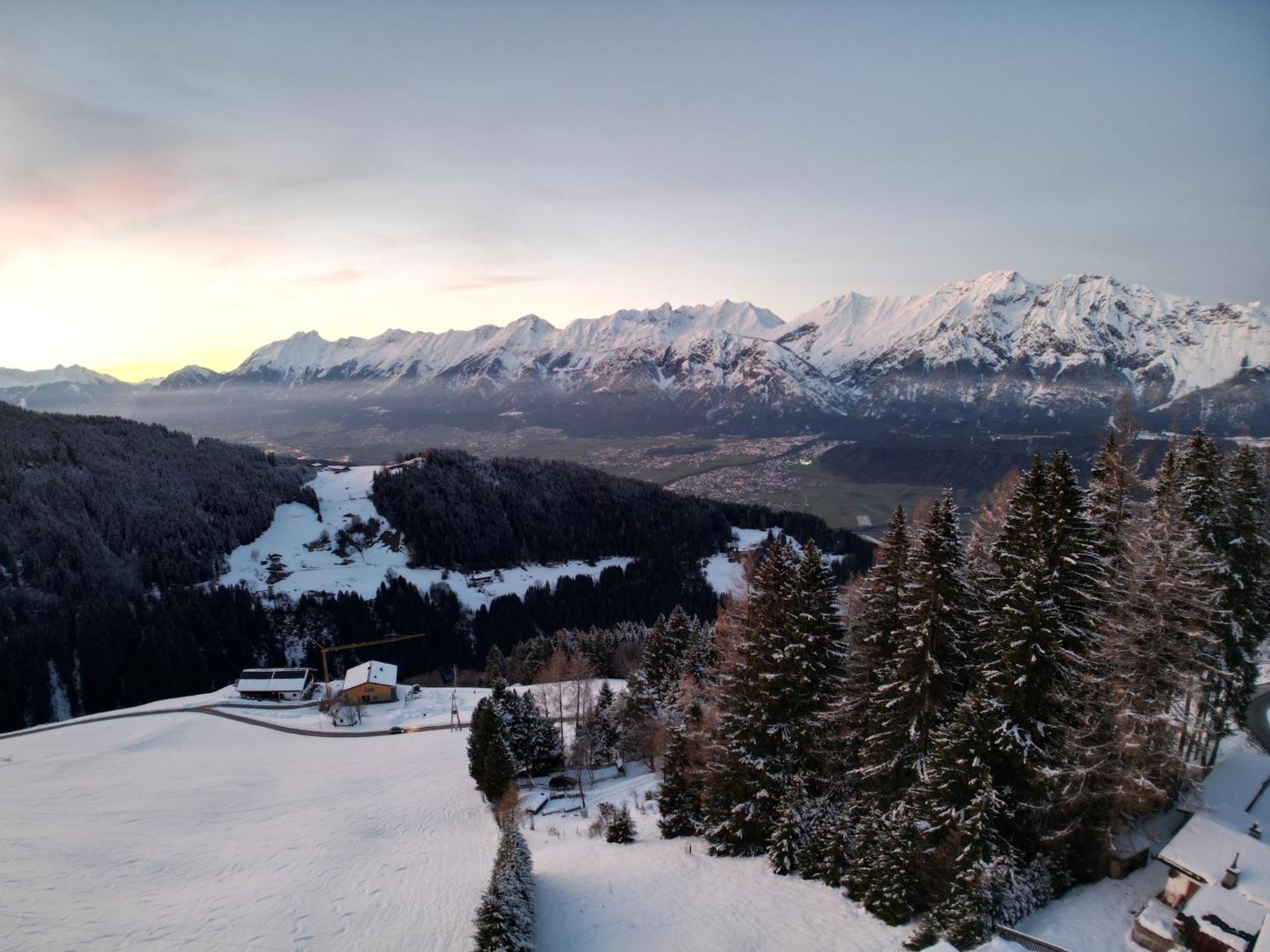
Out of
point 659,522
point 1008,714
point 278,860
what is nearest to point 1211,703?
point 1008,714

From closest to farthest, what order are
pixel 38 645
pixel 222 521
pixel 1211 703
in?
pixel 1211 703 < pixel 38 645 < pixel 222 521

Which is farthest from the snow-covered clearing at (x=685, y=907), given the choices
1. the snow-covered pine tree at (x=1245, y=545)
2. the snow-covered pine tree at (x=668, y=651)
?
the snow-covered pine tree at (x=1245, y=545)

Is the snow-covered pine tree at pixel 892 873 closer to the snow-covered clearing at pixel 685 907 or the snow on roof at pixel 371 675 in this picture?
the snow-covered clearing at pixel 685 907

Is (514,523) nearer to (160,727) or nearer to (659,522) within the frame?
(659,522)

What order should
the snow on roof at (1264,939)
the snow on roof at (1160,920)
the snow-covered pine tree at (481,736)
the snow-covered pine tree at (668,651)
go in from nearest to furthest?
the snow on roof at (1264,939)
the snow on roof at (1160,920)
the snow-covered pine tree at (481,736)
the snow-covered pine tree at (668,651)

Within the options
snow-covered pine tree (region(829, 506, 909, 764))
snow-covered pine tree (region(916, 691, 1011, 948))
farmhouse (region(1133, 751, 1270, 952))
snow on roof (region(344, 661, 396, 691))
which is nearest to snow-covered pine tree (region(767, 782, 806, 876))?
snow-covered pine tree (region(829, 506, 909, 764))

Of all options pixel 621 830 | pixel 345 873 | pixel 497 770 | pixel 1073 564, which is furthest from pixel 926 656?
pixel 345 873
